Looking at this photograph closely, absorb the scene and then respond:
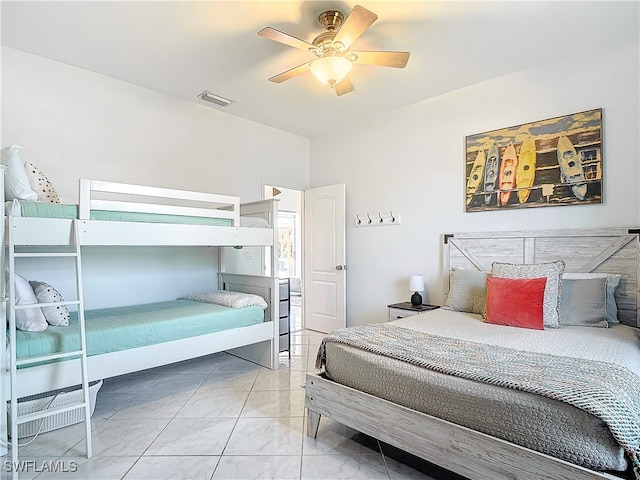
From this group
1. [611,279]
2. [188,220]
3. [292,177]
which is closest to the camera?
[611,279]

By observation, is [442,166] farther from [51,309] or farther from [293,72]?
[51,309]

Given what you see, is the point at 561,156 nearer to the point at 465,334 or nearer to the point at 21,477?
the point at 465,334

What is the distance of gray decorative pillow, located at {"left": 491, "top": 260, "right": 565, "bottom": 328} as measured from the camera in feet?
8.00

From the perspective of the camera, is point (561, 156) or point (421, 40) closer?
point (421, 40)

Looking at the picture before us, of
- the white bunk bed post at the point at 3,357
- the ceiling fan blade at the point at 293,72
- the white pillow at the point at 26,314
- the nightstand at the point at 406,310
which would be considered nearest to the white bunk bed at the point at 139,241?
the white bunk bed post at the point at 3,357

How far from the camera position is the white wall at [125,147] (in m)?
2.84

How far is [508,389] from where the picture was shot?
1442 mm

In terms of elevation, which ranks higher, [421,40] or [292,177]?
[421,40]

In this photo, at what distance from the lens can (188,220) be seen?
2865mm

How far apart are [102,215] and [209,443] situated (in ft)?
5.43

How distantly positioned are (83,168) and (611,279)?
14.6ft

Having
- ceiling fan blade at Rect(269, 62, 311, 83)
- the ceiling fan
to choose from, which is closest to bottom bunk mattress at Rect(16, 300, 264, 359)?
ceiling fan blade at Rect(269, 62, 311, 83)

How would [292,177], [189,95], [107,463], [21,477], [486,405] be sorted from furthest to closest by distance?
[292,177] → [189,95] → [107,463] → [21,477] → [486,405]

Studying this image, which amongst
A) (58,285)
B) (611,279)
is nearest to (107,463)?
(58,285)
